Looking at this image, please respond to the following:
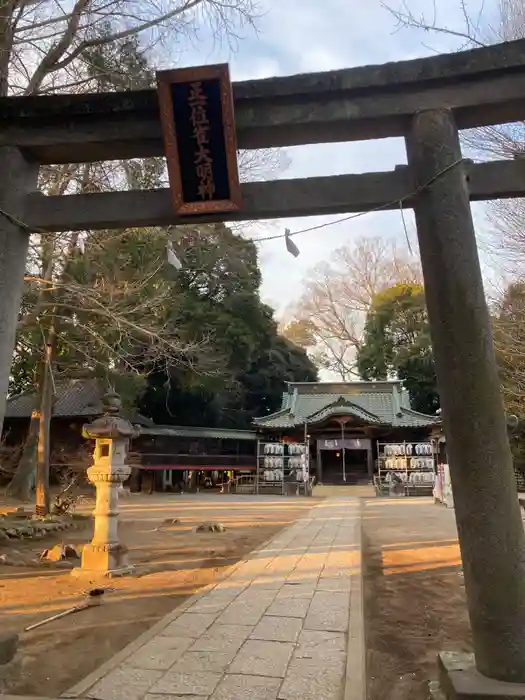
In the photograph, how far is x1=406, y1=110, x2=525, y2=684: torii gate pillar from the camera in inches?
109

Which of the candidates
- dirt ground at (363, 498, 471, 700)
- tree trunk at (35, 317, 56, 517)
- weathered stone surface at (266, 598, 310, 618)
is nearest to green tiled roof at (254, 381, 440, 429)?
tree trunk at (35, 317, 56, 517)

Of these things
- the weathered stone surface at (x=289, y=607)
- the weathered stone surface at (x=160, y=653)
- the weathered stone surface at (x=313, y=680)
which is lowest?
the weathered stone surface at (x=289, y=607)

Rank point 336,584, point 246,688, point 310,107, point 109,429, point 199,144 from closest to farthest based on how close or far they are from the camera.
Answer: point 246,688 < point 310,107 < point 199,144 < point 336,584 < point 109,429

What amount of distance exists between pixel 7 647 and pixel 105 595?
9.99ft

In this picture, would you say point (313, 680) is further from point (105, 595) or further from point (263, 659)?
point (105, 595)

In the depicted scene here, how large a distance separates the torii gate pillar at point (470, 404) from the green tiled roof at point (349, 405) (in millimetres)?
23443

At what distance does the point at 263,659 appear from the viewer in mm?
3588

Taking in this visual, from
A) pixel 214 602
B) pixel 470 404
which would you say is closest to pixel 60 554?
pixel 214 602

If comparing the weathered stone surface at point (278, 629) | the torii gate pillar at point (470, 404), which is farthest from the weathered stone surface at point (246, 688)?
the torii gate pillar at point (470, 404)

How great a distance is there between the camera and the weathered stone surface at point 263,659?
3367mm

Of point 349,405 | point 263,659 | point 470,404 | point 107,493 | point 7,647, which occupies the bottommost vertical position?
point 263,659

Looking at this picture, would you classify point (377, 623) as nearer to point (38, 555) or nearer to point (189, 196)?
point (189, 196)

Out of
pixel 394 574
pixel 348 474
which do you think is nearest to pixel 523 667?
pixel 394 574

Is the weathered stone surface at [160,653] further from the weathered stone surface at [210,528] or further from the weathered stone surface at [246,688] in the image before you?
the weathered stone surface at [210,528]
